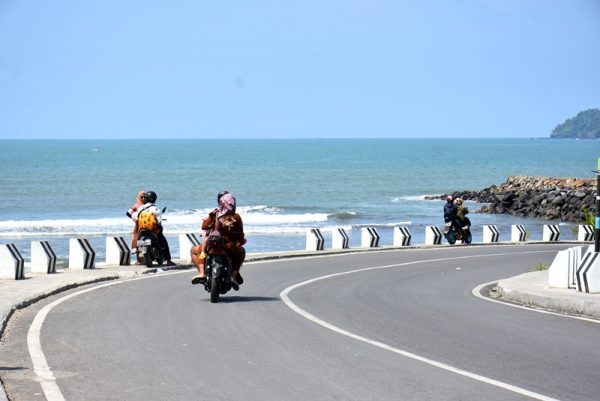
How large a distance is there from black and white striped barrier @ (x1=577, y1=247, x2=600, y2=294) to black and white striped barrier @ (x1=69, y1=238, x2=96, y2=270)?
1045cm

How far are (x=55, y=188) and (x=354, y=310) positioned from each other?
281 feet

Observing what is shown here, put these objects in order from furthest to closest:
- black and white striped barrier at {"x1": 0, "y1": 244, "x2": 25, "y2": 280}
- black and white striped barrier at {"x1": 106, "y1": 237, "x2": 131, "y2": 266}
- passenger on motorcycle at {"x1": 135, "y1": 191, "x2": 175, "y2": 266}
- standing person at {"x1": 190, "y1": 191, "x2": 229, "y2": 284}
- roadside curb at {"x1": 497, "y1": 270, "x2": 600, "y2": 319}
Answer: black and white striped barrier at {"x1": 106, "y1": 237, "x2": 131, "y2": 266} < passenger on motorcycle at {"x1": 135, "y1": 191, "x2": 175, "y2": 266} < black and white striped barrier at {"x1": 0, "y1": 244, "x2": 25, "y2": 280} < standing person at {"x1": 190, "y1": 191, "x2": 229, "y2": 284} < roadside curb at {"x1": 497, "y1": 270, "x2": 600, "y2": 319}

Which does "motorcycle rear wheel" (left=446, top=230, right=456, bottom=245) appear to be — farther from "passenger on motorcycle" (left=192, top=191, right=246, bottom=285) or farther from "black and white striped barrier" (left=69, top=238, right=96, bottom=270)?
"passenger on motorcycle" (left=192, top=191, right=246, bottom=285)

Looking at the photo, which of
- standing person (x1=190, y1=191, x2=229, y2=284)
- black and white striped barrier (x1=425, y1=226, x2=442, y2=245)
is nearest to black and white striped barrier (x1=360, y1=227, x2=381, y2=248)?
black and white striped barrier (x1=425, y1=226, x2=442, y2=245)

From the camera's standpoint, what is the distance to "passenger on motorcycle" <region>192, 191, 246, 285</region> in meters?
17.3

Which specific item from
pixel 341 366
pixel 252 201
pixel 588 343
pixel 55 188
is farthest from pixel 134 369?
pixel 55 188

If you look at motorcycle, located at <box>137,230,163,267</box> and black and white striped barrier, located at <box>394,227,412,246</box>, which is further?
black and white striped barrier, located at <box>394,227,412,246</box>

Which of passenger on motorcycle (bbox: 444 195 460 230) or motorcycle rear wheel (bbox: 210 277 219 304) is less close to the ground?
passenger on motorcycle (bbox: 444 195 460 230)

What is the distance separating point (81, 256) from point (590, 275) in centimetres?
1088

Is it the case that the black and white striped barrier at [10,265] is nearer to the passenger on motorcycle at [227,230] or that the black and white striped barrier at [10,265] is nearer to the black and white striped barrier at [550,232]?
the passenger on motorcycle at [227,230]

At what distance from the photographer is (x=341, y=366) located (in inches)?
429

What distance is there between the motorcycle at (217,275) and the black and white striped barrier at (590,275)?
565cm

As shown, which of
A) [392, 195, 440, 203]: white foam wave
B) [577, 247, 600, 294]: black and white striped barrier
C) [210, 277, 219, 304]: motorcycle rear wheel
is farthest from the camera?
[392, 195, 440, 203]: white foam wave

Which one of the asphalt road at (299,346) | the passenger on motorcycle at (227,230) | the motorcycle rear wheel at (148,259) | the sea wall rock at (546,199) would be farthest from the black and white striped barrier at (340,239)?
the sea wall rock at (546,199)
